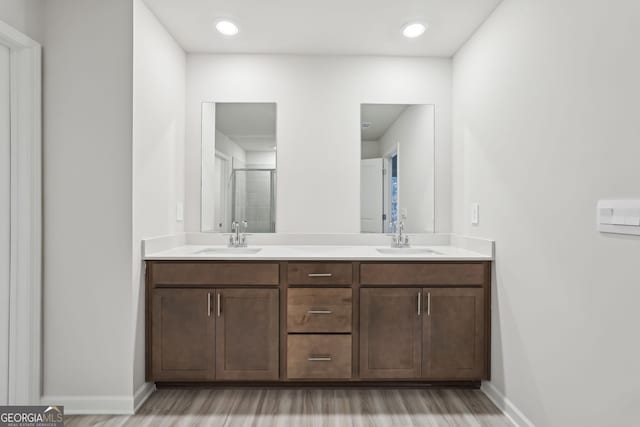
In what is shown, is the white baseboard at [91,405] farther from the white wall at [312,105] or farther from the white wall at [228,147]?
the white wall at [228,147]

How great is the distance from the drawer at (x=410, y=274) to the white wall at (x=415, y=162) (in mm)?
609

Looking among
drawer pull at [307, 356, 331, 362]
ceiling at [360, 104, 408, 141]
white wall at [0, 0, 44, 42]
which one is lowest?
drawer pull at [307, 356, 331, 362]

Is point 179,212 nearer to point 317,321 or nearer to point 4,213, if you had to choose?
point 4,213

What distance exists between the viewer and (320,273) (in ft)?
7.27

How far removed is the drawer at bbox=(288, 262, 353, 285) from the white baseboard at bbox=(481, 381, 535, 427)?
106 centimetres

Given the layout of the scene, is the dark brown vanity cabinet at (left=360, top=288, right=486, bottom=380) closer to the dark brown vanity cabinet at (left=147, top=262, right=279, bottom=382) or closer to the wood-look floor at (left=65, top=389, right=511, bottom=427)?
the wood-look floor at (left=65, top=389, right=511, bottom=427)

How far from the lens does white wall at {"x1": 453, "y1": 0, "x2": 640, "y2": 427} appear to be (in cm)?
127

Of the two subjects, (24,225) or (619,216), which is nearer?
(619,216)

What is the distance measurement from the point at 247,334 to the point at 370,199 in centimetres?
132

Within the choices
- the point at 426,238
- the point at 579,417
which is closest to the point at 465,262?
the point at 426,238

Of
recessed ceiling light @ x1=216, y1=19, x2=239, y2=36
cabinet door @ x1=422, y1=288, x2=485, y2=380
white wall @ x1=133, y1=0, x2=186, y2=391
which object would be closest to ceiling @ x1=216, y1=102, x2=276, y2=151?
white wall @ x1=133, y1=0, x2=186, y2=391

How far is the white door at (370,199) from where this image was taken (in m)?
2.78

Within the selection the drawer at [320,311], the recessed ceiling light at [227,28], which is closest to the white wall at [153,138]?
the recessed ceiling light at [227,28]
